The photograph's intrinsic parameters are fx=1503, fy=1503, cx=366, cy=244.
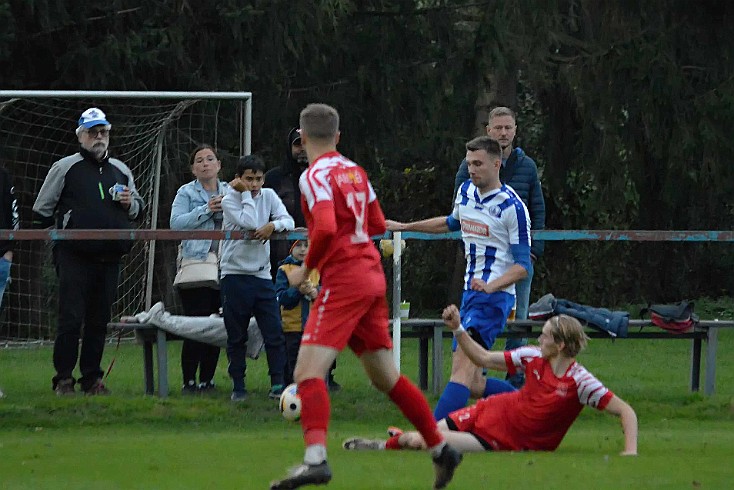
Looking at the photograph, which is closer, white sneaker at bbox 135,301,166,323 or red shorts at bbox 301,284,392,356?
red shorts at bbox 301,284,392,356

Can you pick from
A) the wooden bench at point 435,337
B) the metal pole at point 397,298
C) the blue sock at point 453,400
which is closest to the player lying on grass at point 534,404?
the blue sock at point 453,400

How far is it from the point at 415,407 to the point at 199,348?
5.10 metres

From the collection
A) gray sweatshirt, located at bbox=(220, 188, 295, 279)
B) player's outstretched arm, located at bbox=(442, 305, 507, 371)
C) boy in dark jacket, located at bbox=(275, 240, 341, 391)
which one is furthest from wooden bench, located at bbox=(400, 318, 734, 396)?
player's outstretched arm, located at bbox=(442, 305, 507, 371)

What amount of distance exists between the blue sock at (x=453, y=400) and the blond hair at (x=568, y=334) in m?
1.02

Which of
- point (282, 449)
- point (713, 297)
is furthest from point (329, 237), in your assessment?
point (713, 297)

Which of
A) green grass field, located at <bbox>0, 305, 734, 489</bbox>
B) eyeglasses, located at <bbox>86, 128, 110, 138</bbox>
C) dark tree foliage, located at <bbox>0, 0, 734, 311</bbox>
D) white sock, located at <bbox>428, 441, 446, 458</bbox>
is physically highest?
dark tree foliage, located at <bbox>0, 0, 734, 311</bbox>

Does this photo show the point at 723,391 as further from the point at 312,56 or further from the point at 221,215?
the point at 312,56

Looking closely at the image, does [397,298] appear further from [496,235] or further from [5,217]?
[5,217]

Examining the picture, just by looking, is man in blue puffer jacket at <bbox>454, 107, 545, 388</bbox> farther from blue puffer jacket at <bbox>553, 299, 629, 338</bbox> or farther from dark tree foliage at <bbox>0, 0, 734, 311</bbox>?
dark tree foliage at <bbox>0, 0, 734, 311</bbox>

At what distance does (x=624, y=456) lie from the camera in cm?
866

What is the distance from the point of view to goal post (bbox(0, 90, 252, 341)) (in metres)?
17.2

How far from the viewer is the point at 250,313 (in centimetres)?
1166

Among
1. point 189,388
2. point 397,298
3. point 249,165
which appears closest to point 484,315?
point 397,298

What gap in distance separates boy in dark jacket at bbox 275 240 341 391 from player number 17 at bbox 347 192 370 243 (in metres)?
4.06
